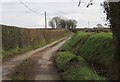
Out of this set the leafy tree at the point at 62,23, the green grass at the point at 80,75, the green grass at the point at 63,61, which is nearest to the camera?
the green grass at the point at 80,75

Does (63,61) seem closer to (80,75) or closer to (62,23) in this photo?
(80,75)

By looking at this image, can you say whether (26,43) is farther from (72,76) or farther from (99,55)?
(72,76)

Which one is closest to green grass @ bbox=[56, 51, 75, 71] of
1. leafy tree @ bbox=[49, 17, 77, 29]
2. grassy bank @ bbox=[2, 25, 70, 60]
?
grassy bank @ bbox=[2, 25, 70, 60]

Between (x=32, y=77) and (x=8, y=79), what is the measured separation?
130 centimetres

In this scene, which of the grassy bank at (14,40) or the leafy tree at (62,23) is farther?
the leafy tree at (62,23)

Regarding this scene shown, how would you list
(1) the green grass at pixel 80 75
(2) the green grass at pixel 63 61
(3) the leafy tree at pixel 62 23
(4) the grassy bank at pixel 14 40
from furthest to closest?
(3) the leafy tree at pixel 62 23 → (4) the grassy bank at pixel 14 40 → (2) the green grass at pixel 63 61 → (1) the green grass at pixel 80 75

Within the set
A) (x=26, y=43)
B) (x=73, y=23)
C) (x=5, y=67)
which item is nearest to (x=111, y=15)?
(x=5, y=67)

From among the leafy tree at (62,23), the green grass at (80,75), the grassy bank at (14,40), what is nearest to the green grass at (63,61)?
the green grass at (80,75)

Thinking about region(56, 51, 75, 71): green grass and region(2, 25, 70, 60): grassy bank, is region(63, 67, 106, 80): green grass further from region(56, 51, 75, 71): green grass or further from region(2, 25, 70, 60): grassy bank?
region(2, 25, 70, 60): grassy bank

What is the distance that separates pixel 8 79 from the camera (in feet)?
50.6

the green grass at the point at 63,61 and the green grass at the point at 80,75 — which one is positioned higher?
the green grass at the point at 80,75

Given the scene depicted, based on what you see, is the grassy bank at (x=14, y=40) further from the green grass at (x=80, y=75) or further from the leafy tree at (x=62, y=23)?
the leafy tree at (x=62, y=23)

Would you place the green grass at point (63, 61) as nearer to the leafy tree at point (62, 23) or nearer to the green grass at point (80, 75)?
the green grass at point (80, 75)

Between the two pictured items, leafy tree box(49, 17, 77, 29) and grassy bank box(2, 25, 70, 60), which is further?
leafy tree box(49, 17, 77, 29)
